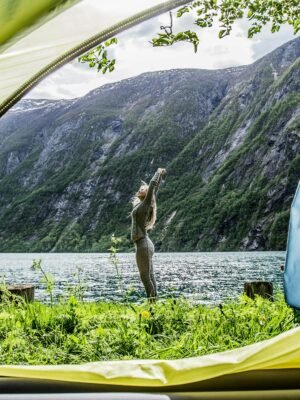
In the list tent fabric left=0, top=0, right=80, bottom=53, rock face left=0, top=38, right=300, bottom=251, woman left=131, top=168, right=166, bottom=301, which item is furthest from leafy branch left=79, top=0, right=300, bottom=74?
rock face left=0, top=38, right=300, bottom=251

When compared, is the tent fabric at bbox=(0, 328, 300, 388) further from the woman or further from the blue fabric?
the woman

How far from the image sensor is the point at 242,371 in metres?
1.74

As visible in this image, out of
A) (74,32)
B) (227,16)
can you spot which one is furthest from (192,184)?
(74,32)

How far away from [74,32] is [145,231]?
4.37 m

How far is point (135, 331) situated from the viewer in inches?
188

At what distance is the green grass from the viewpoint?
4.30 m

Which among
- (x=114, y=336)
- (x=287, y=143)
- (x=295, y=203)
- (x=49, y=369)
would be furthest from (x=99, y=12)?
(x=287, y=143)

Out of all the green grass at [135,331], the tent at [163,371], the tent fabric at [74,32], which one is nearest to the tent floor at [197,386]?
the tent at [163,371]

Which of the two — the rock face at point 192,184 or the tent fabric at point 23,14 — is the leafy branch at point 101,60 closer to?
the tent fabric at point 23,14

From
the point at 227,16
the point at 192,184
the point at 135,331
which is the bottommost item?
the point at 135,331

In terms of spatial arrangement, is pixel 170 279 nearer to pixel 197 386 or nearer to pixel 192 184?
pixel 197 386

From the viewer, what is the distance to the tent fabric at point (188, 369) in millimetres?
1755

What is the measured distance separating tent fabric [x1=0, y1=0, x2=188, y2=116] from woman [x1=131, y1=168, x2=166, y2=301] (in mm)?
4031

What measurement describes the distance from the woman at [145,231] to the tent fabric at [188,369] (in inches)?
178
